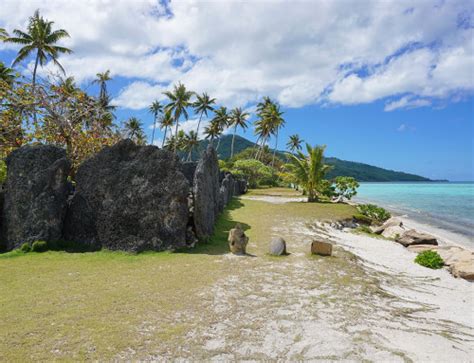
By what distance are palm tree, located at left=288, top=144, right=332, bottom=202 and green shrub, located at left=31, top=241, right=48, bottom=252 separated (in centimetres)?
1973

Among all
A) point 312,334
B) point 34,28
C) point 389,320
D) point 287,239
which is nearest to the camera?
point 312,334

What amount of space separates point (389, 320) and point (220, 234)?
7551mm

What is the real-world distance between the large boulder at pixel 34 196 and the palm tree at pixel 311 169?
1889 centimetres

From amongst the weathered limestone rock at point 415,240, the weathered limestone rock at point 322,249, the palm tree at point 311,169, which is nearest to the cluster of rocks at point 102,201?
the weathered limestone rock at point 322,249

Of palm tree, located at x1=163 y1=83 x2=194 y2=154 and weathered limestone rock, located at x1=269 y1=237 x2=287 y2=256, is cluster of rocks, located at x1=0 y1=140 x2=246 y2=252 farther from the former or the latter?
palm tree, located at x1=163 y1=83 x2=194 y2=154

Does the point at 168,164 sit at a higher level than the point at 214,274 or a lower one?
higher

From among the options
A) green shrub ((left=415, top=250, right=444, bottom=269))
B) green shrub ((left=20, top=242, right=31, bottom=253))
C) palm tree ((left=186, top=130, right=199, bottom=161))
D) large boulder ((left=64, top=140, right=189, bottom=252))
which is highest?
palm tree ((left=186, top=130, right=199, bottom=161))

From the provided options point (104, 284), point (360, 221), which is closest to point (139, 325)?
point (104, 284)

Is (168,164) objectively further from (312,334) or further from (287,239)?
(312,334)

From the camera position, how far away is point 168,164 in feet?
34.1

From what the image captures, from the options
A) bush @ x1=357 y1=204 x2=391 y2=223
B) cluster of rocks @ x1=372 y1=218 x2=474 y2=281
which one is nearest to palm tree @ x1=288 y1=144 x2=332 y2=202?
bush @ x1=357 y1=204 x2=391 y2=223

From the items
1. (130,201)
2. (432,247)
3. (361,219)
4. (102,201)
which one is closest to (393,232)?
(432,247)

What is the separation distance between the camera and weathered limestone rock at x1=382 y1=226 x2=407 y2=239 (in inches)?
610

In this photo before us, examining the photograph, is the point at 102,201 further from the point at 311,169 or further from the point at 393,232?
the point at 311,169
